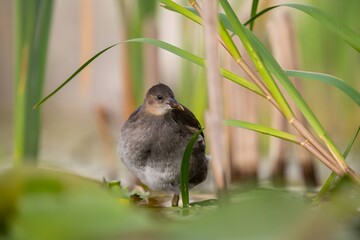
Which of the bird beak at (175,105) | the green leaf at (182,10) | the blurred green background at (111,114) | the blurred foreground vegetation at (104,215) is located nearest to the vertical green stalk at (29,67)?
the blurred green background at (111,114)

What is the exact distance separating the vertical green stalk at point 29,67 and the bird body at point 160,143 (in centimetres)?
28

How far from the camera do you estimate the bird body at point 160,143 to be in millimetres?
2279

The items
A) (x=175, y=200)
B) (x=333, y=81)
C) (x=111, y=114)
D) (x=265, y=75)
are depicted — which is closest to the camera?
(x=265, y=75)

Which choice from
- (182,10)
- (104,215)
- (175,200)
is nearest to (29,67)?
(175,200)

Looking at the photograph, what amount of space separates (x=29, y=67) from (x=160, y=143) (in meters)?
0.44

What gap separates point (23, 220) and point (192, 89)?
2.75 metres

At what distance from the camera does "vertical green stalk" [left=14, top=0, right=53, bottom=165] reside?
88.0 inches

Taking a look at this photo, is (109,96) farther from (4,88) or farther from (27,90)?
(27,90)

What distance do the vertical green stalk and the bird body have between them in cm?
28

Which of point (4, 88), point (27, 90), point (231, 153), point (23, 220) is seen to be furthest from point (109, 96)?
point (23, 220)

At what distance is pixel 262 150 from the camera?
4.00 metres

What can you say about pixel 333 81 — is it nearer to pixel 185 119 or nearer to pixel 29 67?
pixel 185 119

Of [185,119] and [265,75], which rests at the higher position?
[265,75]

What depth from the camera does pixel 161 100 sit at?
237cm
